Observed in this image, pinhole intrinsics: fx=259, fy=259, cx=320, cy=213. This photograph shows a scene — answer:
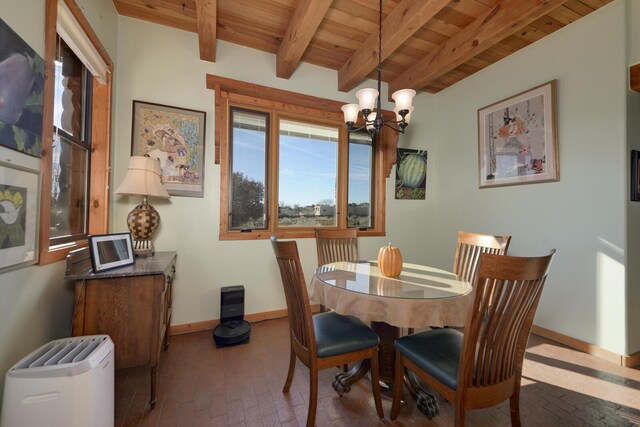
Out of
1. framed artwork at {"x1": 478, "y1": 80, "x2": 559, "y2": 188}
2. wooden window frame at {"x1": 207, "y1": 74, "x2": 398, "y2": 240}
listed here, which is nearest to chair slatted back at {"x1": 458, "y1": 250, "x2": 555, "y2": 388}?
framed artwork at {"x1": 478, "y1": 80, "x2": 559, "y2": 188}

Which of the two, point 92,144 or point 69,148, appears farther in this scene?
point 92,144

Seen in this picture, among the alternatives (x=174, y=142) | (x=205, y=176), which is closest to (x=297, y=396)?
(x=205, y=176)

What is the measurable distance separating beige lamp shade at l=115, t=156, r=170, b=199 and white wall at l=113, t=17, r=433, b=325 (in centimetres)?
48

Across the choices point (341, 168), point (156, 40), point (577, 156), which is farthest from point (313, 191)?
point (577, 156)

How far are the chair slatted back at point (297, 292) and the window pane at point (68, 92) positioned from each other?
1641mm

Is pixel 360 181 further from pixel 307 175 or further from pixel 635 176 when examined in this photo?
pixel 635 176

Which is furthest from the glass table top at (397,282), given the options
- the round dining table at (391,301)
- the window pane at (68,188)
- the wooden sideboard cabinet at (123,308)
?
the window pane at (68,188)

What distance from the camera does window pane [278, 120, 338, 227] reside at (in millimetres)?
3010

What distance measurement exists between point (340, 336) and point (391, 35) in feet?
8.12

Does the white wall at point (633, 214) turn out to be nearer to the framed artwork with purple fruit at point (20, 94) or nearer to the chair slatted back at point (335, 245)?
the chair slatted back at point (335, 245)

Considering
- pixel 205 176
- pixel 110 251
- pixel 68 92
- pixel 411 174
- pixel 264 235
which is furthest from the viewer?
pixel 411 174

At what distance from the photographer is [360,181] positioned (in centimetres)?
346

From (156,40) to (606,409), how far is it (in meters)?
4.41

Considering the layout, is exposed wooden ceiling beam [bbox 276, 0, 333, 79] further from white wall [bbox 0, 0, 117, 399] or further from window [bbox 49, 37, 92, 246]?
window [bbox 49, 37, 92, 246]
